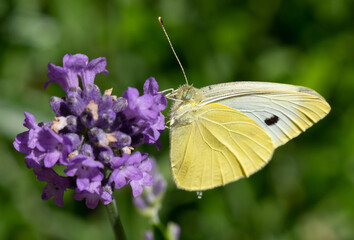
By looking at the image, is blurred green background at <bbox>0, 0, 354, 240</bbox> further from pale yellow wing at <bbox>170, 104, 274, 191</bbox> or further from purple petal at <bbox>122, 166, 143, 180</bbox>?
purple petal at <bbox>122, 166, 143, 180</bbox>

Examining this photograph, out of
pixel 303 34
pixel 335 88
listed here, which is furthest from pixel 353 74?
pixel 303 34

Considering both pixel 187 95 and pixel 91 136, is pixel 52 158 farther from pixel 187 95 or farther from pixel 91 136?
pixel 187 95

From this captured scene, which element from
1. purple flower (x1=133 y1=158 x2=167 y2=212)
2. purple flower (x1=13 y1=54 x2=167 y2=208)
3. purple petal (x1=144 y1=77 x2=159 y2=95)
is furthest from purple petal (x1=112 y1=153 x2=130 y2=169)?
purple flower (x1=133 y1=158 x2=167 y2=212)

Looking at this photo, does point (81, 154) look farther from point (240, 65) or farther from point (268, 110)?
point (240, 65)

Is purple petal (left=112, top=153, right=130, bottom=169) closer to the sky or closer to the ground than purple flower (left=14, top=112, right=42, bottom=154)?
closer to the ground

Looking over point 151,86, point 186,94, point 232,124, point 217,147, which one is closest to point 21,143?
point 151,86
